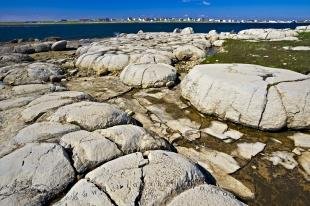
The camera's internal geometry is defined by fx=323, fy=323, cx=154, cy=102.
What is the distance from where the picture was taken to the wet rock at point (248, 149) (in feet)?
25.6

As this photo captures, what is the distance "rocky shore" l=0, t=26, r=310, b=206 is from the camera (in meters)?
5.51

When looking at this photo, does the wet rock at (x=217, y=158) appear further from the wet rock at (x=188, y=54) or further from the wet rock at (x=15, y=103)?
the wet rock at (x=188, y=54)

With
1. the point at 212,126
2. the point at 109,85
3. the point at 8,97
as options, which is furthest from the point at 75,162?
the point at 109,85

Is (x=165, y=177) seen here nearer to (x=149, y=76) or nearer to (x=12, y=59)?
(x=149, y=76)

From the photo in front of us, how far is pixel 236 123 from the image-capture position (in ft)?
30.1

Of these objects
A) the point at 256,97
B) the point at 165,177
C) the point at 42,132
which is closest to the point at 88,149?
the point at 42,132

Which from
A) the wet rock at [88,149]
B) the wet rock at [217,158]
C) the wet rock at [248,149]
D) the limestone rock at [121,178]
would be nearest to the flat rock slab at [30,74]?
the wet rock at [88,149]

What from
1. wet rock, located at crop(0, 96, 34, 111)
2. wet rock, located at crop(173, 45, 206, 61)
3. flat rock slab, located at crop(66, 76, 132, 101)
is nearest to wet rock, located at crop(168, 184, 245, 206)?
wet rock, located at crop(0, 96, 34, 111)

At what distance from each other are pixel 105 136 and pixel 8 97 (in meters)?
5.44

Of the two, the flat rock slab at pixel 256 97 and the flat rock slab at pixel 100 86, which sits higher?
the flat rock slab at pixel 256 97

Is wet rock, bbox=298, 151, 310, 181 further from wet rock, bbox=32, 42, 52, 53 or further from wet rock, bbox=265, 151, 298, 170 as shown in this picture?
wet rock, bbox=32, 42, 52, 53

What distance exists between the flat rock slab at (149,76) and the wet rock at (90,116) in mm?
4277

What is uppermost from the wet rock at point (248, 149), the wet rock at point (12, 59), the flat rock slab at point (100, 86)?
the flat rock slab at point (100, 86)

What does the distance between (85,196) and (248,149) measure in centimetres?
447
